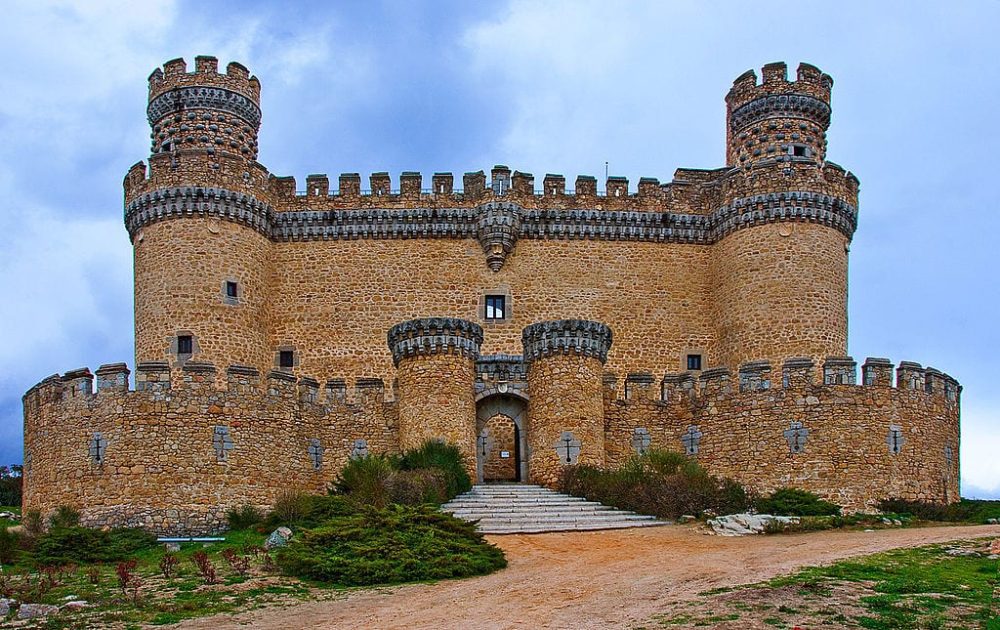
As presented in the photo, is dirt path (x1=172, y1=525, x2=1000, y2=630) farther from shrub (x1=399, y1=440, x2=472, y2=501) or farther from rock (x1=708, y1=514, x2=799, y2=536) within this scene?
shrub (x1=399, y1=440, x2=472, y2=501)

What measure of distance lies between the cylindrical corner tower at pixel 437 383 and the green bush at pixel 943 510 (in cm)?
890

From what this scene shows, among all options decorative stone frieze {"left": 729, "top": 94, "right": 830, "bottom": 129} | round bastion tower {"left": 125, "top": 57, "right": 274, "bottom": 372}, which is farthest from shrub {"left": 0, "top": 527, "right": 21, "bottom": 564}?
decorative stone frieze {"left": 729, "top": 94, "right": 830, "bottom": 129}

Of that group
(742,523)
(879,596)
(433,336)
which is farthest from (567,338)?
(879,596)

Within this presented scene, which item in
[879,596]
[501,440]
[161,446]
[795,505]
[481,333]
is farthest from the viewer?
[501,440]

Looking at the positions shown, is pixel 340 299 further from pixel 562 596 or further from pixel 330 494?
pixel 562 596

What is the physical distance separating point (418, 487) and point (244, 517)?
438 cm

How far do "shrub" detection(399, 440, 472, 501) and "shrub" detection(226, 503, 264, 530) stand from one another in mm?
3055

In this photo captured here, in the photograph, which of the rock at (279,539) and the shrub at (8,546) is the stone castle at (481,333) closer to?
the shrub at (8,546)

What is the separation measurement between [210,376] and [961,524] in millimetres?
15121

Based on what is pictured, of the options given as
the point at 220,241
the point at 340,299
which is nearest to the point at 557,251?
the point at 340,299

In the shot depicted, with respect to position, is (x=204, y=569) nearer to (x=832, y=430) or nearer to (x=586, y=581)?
(x=586, y=581)

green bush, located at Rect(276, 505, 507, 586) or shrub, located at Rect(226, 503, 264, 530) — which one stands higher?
green bush, located at Rect(276, 505, 507, 586)

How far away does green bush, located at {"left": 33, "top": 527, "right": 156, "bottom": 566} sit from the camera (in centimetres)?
1975

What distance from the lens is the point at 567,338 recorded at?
92.0 feet
